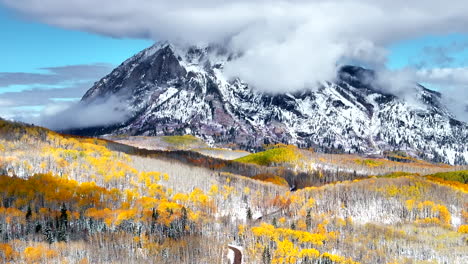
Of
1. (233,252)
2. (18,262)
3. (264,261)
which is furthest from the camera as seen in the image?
(233,252)

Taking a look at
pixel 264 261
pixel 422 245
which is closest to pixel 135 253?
pixel 264 261

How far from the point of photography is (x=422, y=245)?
193125 millimetres

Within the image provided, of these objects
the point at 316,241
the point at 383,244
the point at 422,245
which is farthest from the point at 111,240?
the point at 422,245

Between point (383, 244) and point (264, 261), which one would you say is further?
point (383, 244)

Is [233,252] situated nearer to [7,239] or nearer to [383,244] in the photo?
[383,244]

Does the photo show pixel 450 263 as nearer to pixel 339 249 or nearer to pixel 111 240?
pixel 339 249

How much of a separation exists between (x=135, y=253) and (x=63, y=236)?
1172 inches

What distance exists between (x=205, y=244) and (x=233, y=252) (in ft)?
36.8

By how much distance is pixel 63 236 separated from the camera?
191 meters

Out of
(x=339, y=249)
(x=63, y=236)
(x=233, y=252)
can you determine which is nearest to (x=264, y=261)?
(x=233, y=252)

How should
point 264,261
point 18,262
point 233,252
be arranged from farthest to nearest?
point 233,252
point 264,261
point 18,262

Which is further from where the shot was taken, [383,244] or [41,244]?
[383,244]

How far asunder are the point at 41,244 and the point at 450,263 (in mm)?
142762

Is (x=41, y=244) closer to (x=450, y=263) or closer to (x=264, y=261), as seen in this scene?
(x=264, y=261)
